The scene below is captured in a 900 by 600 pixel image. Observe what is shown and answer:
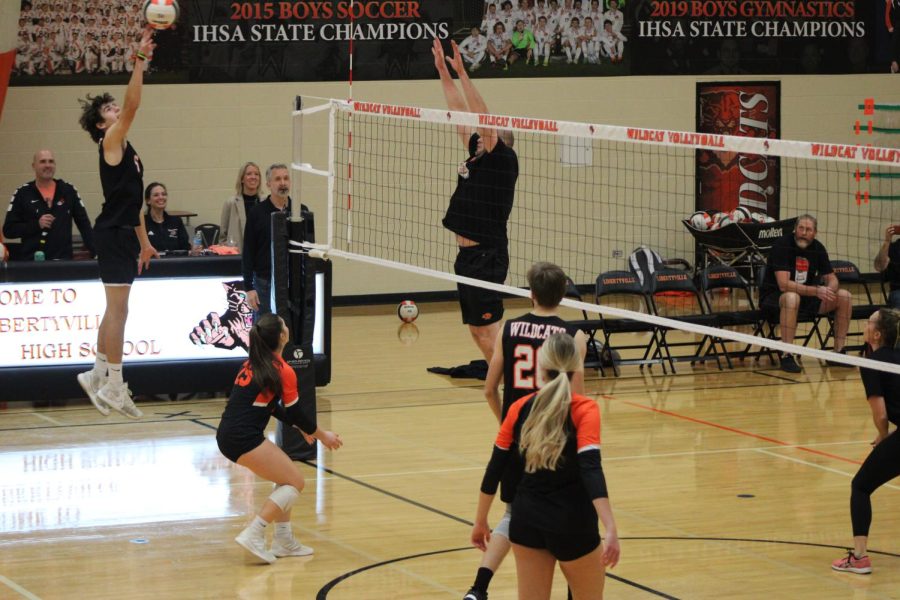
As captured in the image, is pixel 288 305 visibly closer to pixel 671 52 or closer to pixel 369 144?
pixel 369 144

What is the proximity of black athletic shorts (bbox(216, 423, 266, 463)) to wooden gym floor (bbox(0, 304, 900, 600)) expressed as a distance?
66 cm

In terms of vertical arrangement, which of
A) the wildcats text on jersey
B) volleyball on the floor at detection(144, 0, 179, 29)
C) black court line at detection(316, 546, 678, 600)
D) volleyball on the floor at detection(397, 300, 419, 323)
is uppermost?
volleyball on the floor at detection(144, 0, 179, 29)

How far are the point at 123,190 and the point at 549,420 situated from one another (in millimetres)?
4476

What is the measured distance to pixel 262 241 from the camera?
37.9ft

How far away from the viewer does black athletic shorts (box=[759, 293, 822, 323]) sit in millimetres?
14516

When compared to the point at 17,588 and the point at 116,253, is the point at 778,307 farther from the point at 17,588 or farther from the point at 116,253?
the point at 17,588

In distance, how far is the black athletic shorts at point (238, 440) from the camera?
7.79 meters

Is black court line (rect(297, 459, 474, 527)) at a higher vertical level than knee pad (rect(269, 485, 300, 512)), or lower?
lower

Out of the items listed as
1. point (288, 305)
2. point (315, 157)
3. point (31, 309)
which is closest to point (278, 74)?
point (315, 157)

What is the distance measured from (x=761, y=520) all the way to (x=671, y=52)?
12.9 m

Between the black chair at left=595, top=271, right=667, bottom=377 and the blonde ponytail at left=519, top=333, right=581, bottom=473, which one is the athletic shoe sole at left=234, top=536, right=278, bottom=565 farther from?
the black chair at left=595, top=271, right=667, bottom=377

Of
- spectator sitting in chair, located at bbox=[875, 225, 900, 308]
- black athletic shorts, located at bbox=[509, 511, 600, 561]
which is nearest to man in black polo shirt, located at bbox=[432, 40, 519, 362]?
black athletic shorts, located at bbox=[509, 511, 600, 561]

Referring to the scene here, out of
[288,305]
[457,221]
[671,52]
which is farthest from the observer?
[671,52]

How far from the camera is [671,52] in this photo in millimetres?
20422
